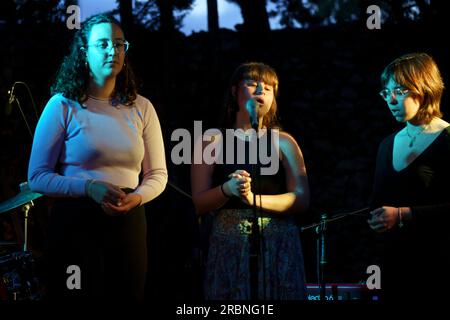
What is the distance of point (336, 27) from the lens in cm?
934

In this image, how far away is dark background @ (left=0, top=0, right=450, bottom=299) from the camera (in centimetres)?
615

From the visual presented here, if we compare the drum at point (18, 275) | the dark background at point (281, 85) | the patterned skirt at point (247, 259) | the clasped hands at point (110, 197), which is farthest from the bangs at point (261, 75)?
the dark background at point (281, 85)

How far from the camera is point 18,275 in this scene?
4242 mm

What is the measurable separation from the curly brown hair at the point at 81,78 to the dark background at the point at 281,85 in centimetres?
261

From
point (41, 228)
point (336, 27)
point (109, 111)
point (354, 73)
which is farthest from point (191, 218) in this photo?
point (336, 27)

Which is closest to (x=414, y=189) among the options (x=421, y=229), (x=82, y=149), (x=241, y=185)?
(x=421, y=229)

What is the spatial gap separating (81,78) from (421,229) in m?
1.73

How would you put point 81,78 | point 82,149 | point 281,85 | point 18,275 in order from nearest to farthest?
point 82,149 < point 81,78 < point 18,275 < point 281,85

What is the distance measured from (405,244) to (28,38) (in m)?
6.13

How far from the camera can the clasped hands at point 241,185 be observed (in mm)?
2803

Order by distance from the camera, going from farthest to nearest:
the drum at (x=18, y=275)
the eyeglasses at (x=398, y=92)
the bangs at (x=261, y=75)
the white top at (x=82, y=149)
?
the drum at (x=18, y=275), the bangs at (x=261, y=75), the eyeglasses at (x=398, y=92), the white top at (x=82, y=149)

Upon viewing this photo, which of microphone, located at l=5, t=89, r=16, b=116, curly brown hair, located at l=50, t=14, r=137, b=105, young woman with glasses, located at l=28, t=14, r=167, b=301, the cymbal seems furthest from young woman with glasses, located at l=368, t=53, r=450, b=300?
microphone, located at l=5, t=89, r=16, b=116

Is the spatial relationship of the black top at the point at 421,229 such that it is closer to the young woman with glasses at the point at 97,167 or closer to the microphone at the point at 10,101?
the young woman with glasses at the point at 97,167

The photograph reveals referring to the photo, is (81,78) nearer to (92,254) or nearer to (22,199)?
(92,254)
